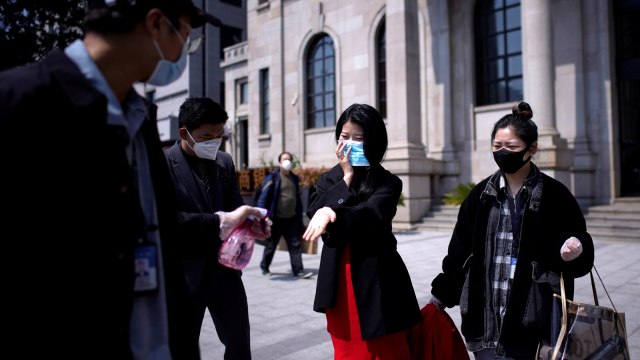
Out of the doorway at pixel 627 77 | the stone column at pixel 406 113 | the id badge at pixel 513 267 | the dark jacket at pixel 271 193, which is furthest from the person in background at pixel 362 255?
the doorway at pixel 627 77

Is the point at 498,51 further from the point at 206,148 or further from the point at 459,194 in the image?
the point at 206,148

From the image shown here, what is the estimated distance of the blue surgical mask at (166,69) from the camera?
63.1 inches

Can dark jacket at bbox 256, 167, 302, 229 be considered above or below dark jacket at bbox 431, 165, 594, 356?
above

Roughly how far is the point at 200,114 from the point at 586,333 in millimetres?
2408

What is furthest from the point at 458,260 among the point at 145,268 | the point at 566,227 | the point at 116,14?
the point at 116,14

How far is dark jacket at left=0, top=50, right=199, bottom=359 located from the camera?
123 centimetres

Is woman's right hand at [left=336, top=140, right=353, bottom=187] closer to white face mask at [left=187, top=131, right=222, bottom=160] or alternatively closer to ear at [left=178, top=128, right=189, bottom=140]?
white face mask at [left=187, top=131, right=222, bottom=160]

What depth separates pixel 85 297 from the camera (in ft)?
4.29

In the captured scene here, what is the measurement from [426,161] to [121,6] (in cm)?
1358

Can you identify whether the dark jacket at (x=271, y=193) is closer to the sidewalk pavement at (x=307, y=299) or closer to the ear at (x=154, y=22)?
the sidewalk pavement at (x=307, y=299)

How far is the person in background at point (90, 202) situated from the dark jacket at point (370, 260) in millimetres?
982

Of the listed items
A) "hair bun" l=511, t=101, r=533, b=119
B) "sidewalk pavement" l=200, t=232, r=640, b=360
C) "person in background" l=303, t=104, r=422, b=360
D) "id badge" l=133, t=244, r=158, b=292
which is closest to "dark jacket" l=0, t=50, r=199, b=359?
"id badge" l=133, t=244, r=158, b=292

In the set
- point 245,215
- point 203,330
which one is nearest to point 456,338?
point 245,215

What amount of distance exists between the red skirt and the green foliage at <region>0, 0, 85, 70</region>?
21.4 feet
